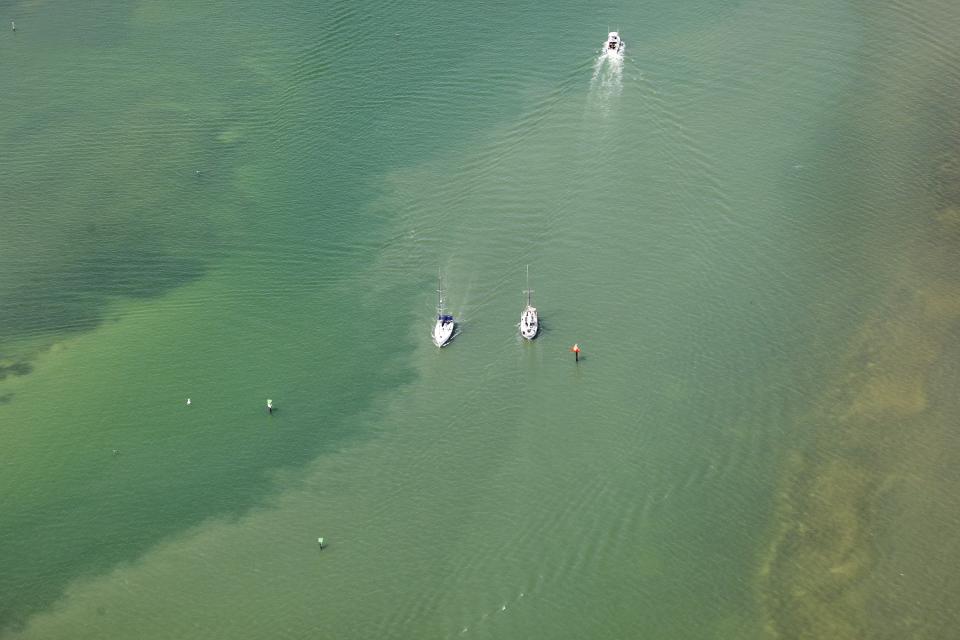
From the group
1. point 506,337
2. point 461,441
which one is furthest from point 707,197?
point 461,441

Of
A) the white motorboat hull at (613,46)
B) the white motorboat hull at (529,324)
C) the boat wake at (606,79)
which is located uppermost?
the white motorboat hull at (613,46)

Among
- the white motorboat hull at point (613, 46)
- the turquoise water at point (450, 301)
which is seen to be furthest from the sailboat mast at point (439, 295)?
the white motorboat hull at point (613, 46)

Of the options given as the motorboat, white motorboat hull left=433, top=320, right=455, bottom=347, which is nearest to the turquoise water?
white motorboat hull left=433, top=320, right=455, bottom=347

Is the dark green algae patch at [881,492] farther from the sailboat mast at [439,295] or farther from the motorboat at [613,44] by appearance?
the motorboat at [613,44]

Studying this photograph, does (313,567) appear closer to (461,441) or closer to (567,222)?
(461,441)

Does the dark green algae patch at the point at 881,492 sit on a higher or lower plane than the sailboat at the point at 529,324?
lower

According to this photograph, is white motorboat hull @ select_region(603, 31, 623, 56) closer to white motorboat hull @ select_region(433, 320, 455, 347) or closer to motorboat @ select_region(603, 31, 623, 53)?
motorboat @ select_region(603, 31, 623, 53)

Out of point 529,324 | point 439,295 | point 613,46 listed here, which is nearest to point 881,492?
point 529,324
